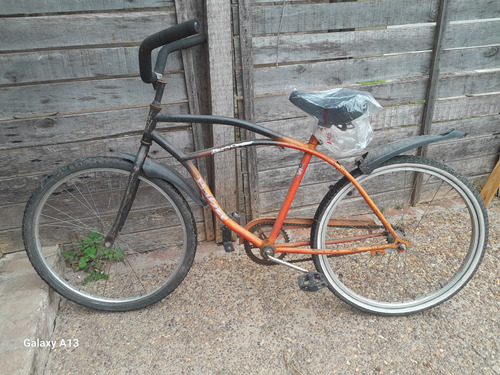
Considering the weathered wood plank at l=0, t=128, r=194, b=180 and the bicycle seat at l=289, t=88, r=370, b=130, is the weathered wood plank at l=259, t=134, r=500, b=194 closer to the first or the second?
the weathered wood plank at l=0, t=128, r=194, b=180

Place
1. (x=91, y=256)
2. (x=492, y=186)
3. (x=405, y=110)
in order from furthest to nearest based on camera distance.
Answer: (x=492, y=186) < (x=405, y=110) < (x=91, y=256)

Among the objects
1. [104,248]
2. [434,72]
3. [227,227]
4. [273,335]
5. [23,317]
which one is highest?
[434,72]

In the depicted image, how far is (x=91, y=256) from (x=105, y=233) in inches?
10.7

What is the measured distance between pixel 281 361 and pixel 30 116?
7.29 feet

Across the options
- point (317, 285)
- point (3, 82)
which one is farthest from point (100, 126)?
point (317, 285)

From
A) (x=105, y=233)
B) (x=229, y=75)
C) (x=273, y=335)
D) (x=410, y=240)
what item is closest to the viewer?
(x=273, y=335)

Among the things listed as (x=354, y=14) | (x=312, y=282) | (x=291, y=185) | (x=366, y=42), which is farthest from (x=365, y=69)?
(x=312, y=282)

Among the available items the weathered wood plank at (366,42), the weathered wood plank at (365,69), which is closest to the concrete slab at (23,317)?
the weathered wood plank at (365,69)

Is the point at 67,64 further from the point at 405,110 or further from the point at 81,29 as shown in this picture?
the point at 405,110

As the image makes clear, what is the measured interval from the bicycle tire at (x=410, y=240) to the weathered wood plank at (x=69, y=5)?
166 centimetres

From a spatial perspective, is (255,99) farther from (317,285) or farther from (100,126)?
(317,285)

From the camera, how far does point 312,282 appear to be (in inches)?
85.6

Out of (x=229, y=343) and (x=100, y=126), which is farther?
(x=100, y=126)

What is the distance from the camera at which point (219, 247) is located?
2939 millimetres
